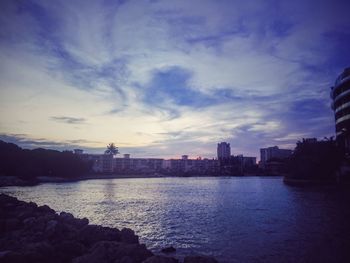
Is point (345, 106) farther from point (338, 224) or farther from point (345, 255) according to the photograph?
point (345, 255)

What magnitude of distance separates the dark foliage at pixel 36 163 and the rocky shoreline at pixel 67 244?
10629 cm

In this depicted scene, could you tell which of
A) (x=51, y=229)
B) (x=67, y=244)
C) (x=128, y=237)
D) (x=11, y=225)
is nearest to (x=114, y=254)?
(x=67, y=244)

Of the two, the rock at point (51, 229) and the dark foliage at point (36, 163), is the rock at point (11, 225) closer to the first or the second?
the rock at point (51, 229)

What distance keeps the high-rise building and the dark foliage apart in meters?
119

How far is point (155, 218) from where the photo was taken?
35.3 metres

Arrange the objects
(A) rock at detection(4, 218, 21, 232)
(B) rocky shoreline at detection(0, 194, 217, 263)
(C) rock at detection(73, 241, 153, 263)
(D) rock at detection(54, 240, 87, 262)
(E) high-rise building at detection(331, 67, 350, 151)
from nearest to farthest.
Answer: (B) rocky shoreline at detection(0, 194, 217, 263), (C) rock at detection(73, 241, 153, 263), (D) rock at detection(54, 240, 87, 262), (A) rock at detection(4, 218, 21, 232), (E) high-rise building at detection(331, 67, 350, 151)

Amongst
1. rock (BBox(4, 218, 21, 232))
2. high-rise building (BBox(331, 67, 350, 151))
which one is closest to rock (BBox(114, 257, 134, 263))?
rock (BBox(4, 218, 21, 232))

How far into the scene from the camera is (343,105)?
82062mm

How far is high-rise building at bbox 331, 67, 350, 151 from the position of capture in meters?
80.5

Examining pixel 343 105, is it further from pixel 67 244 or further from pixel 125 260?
pixel 67 244

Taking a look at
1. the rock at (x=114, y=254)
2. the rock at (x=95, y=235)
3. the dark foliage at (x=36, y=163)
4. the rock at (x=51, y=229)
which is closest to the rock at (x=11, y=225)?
the rock at (x=51, y=229)

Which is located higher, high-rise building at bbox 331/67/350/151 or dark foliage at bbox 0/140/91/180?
high-rise building at bbox 331/67/350/151

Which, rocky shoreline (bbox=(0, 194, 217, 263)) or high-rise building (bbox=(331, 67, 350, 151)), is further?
high-rise building (bbox=(331, 67, 350, 151))

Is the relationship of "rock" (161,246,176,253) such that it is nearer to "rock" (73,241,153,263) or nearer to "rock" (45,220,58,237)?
"rock" (73,241,153,263)
